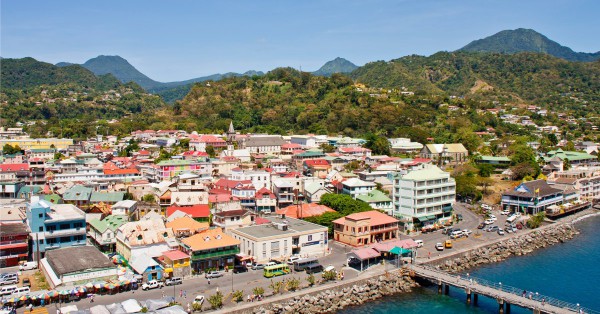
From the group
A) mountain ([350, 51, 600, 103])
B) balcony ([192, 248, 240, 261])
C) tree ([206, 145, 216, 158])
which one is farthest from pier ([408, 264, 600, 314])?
mountain ([350, 51, 600, 103])

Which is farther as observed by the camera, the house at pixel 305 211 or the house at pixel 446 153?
the house at pixel 446 153

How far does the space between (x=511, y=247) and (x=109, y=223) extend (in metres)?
23.3

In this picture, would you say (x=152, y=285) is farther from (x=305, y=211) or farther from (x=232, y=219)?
(x=305, y=211)

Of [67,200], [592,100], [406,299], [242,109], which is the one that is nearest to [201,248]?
[406,299]

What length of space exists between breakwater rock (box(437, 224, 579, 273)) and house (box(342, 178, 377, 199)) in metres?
9.95

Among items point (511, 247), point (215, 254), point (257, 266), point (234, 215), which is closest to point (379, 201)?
point (511, 247)

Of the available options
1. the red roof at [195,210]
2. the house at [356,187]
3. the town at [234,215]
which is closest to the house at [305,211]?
the town at [234,215]

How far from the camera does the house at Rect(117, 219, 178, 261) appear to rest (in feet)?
80.8

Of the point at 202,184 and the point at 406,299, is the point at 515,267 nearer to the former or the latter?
the point at 406,299

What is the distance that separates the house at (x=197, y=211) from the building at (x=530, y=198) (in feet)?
76.2

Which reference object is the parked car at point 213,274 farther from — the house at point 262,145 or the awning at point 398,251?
the house at point 262,145

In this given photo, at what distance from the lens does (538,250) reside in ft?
104

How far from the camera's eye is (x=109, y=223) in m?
27.8

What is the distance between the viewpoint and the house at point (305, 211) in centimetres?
3167
